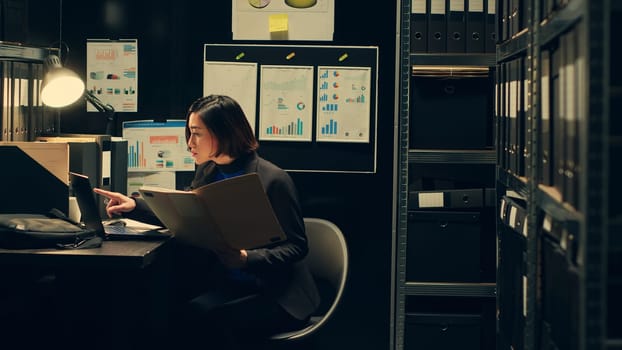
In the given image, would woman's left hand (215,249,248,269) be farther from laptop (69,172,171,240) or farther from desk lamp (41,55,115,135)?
desk lamp (41,55,115,135)

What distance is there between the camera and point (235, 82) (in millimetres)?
3854

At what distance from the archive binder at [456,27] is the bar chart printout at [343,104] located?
61 centimetres

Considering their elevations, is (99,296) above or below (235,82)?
below

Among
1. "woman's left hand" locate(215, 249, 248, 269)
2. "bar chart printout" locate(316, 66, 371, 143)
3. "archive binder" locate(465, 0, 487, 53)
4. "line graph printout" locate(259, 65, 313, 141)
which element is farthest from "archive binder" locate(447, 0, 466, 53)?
"woman's left hand" locate(215, 249, 248, 269)

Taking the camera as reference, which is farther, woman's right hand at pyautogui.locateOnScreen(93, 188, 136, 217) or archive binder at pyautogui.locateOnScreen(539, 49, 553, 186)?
woman's right hand at pyautogui.locateOnScreen(93, 188, 136, 217)

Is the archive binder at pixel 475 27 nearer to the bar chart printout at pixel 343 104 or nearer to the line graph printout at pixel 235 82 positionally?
the bar chart printout at pixel 343 104

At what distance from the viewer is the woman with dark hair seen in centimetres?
284

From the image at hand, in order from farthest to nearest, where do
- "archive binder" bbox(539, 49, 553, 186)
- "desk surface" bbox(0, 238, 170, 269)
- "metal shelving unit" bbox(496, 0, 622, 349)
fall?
"desk surface" bbox(0, 238, 170, 269)
"archive binder" bbox(539, 49, 553, 186)
"metal shelving unit" bbox(496, 0, 622, 349)

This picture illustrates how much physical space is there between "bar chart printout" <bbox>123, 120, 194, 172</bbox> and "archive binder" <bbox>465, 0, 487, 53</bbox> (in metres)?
1.34

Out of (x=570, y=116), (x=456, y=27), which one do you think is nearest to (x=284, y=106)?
(x=456, y=27)

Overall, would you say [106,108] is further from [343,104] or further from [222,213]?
[222,213]

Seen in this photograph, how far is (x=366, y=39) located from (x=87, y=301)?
69.0 inches

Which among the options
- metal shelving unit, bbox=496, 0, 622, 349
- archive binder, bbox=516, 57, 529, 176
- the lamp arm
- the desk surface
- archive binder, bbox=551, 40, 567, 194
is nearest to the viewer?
metal shelving unit, bbox=496, 0, 622, 349

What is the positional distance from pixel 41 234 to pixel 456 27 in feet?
5.46
